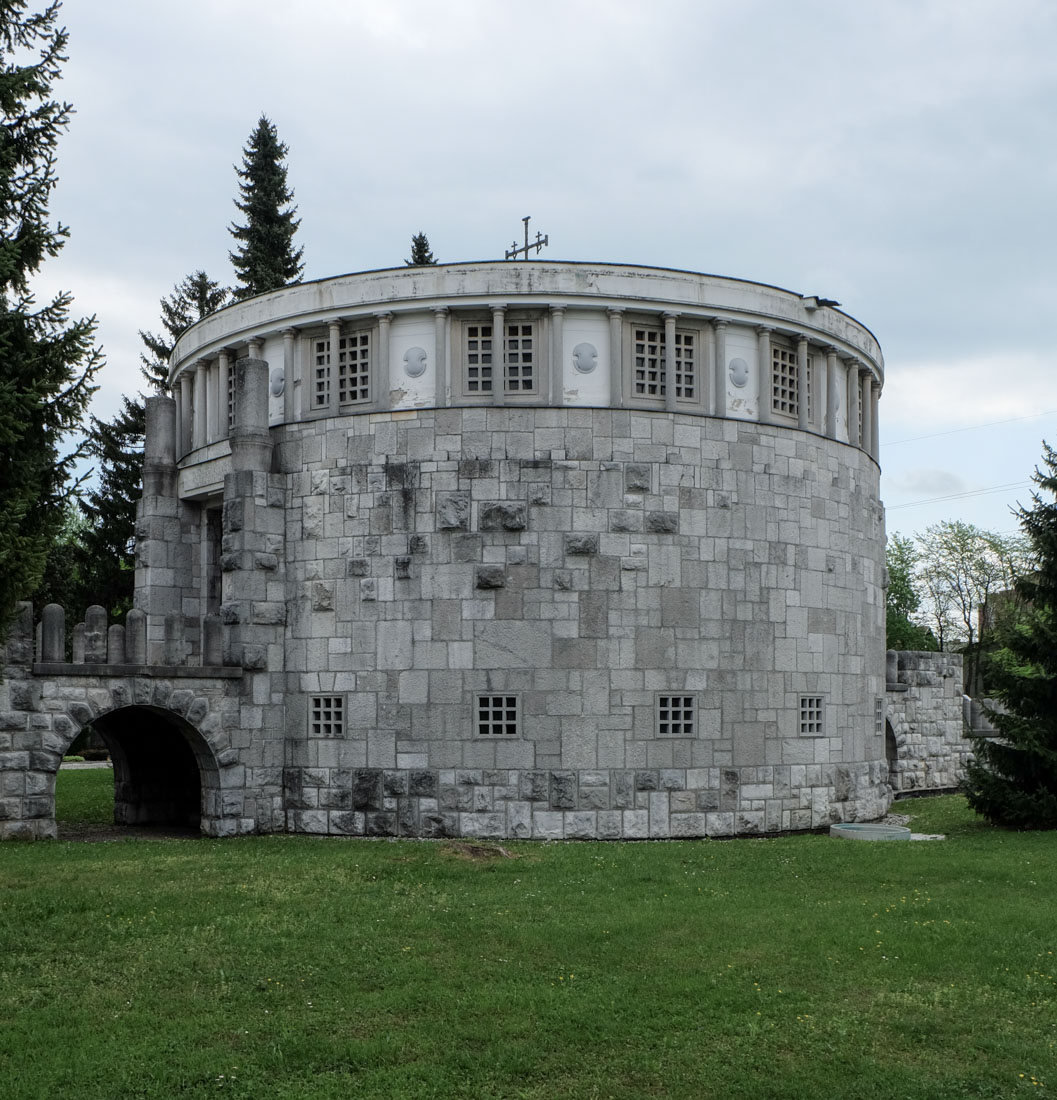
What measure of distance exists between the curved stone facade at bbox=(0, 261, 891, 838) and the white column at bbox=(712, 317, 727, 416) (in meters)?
0.05

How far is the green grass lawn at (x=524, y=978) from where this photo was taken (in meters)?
9.03

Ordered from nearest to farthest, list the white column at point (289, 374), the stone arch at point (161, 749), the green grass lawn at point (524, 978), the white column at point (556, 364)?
1. the green grass lawn at point (524, 978)
2. the stone arch at point (161, 749)
3. the white column at point (556, 364)
4. the white column at point (289, 374)

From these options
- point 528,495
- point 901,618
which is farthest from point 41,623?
point 901,618

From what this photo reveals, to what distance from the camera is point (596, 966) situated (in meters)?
11.6

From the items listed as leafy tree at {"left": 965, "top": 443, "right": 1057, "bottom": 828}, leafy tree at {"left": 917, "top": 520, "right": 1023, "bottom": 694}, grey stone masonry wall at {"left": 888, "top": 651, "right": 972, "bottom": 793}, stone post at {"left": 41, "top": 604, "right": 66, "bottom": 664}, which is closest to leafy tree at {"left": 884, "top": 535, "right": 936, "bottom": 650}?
leafy tree at {"left": 917, "top": 520, "right": 1023, "bottom": 694}

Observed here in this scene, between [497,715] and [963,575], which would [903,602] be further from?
[497,715]

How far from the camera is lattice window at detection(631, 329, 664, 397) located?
21.1m

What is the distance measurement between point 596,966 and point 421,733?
9019 millimetres

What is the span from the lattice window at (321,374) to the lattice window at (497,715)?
5847 mm

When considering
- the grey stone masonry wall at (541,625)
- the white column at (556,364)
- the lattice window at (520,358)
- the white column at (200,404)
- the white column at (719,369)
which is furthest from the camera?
the white column at (200,404)

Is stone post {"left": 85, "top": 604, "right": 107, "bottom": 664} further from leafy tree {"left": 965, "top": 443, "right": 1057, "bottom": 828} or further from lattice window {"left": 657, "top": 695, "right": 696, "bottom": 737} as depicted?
leafy tree {"left": 965, "top": 443, "right": 1057, "bottom": 828}

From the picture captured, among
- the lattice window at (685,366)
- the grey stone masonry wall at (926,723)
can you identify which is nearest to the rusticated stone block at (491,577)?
the lattice window at (685,366)

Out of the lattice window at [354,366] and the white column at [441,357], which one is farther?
the lattice window at [354,366]

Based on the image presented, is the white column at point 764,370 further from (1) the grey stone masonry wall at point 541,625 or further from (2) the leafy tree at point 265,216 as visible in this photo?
(2) the leafy tree at point 265,216
